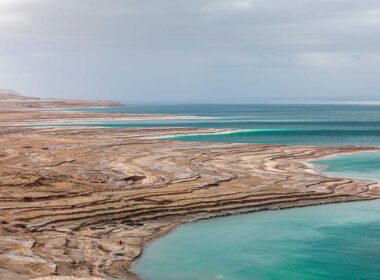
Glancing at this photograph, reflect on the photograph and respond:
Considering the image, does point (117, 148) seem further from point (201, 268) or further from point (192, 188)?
point (201, 268)

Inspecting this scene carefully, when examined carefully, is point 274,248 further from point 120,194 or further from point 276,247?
point 120,194

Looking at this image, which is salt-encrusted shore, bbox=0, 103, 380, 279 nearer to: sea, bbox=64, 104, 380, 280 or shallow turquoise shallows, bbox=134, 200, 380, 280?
sea, bbox=64, 104, 380, 280

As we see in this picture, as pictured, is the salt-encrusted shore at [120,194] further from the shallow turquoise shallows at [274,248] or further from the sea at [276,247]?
the shallow turquoise shallows at [274,248]

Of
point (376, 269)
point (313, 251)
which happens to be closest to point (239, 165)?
point (313, 251)

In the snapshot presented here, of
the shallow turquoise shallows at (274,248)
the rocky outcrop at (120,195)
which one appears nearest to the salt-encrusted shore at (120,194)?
the rocky outcrop at (120,195)

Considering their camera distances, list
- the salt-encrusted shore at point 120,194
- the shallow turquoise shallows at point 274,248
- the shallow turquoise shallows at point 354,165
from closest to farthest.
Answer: the shallow turquoise shallows at point 274,248, the salt-encrusted shore at point 120,194, the shallow turquoise shallows at point 354,165
